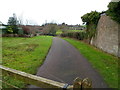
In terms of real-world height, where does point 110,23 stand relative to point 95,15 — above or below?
below

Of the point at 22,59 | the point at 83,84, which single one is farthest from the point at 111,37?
the point at 83,84

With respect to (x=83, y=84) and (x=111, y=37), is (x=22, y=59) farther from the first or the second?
(x=111, y=37)

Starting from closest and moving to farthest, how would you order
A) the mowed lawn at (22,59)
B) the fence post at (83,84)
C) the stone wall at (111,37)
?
the fence post at (83,84), the mowed lawn at (22,59), the stone wall at (111,37)

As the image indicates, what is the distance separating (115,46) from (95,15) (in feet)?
19.9

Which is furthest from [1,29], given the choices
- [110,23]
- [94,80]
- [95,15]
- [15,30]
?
[94,80]

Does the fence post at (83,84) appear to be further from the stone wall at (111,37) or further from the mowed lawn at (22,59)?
the stone wall at (111,37)

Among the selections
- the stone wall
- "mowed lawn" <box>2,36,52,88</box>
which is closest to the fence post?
"mowed lawn" <box>2,36,52,88</box>

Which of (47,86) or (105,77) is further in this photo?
(105,77)

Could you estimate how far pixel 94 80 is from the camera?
13.4ft

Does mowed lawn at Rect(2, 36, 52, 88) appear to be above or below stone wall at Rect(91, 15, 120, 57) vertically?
below

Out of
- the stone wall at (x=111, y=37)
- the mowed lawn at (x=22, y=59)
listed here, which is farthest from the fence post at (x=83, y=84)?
the stone wall at (x=111, y=37)

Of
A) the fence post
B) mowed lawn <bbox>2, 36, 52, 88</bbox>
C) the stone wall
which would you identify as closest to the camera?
the fence post

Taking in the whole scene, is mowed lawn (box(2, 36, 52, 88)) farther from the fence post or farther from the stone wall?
the stone wall

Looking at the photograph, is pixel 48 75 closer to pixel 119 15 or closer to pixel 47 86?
pixel 47 86
